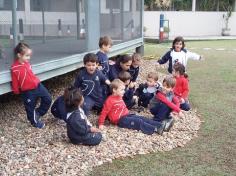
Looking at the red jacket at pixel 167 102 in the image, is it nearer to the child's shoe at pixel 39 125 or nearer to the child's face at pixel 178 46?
the child's shoe at pixel 39 125

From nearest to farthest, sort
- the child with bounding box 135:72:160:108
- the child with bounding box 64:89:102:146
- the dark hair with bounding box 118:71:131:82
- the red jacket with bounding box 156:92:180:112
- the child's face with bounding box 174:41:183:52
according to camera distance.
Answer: the child with bounding box 64:89:102:146, the red jacket with bounding box 156:92:180:112, the dark hair with bounding box 118:71:131:82, the child with bounding box 135:72:160:108, the child's face with bounding box 174:41:183:52

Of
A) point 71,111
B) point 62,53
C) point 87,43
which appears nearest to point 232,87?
point 87,43

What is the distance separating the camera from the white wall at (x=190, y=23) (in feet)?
102

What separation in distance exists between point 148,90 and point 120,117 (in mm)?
1171

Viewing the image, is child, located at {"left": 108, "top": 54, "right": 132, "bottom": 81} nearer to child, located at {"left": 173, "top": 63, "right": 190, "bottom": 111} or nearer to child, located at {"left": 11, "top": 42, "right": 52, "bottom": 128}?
child, located at {"left": 173, "top": 63, "right": 190, "bottom": 111}

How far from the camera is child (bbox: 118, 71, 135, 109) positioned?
6875 millimetres

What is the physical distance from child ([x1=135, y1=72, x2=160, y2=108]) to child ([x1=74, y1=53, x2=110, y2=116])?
0.78 m

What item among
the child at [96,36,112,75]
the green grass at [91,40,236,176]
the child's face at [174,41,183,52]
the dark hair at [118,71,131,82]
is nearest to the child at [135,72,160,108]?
the dark hair at [118,71,131,82]

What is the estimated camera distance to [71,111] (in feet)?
17.4

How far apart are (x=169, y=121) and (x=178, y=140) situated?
18.0 inches

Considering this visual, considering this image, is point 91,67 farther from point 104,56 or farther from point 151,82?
point 151,82

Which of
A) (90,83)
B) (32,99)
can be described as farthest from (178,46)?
(32,99)

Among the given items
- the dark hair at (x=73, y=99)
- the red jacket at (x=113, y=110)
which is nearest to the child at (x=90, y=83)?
the red jacket at (x=113, y=110)

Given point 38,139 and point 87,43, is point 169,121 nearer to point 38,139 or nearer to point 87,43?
point 38,139
